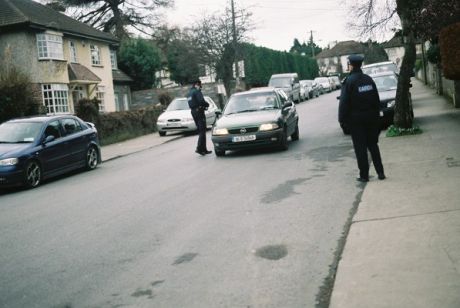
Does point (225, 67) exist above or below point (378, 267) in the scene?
above

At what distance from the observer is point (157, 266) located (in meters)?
5.30

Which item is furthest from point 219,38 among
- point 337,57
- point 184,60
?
point 337,57

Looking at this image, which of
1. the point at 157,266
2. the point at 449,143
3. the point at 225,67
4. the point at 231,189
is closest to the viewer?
the point at 157,266

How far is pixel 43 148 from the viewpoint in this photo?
1255 cm

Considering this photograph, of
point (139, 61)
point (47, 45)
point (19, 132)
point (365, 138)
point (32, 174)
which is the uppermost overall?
point (139, 61)

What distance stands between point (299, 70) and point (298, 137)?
175ft

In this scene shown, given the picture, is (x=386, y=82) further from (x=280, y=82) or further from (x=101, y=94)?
(x=101, y=94)

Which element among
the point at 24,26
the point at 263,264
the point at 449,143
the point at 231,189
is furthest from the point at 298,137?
the point at 24,26

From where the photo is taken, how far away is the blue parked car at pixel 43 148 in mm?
11648

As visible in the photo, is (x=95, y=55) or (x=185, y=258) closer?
(x=185, y=258)

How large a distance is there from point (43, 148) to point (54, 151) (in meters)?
0.42

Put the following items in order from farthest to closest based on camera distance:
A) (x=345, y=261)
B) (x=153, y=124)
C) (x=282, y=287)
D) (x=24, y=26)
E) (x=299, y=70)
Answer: (x=299, y=70), (x=24, y=26), (x=153, y=124), (x=345, y=261), (x=282, y=287)

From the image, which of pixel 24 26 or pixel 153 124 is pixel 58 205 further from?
pixel 24 26

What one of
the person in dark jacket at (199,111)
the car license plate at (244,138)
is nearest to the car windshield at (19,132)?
the person in dark jacket at (199,111)
